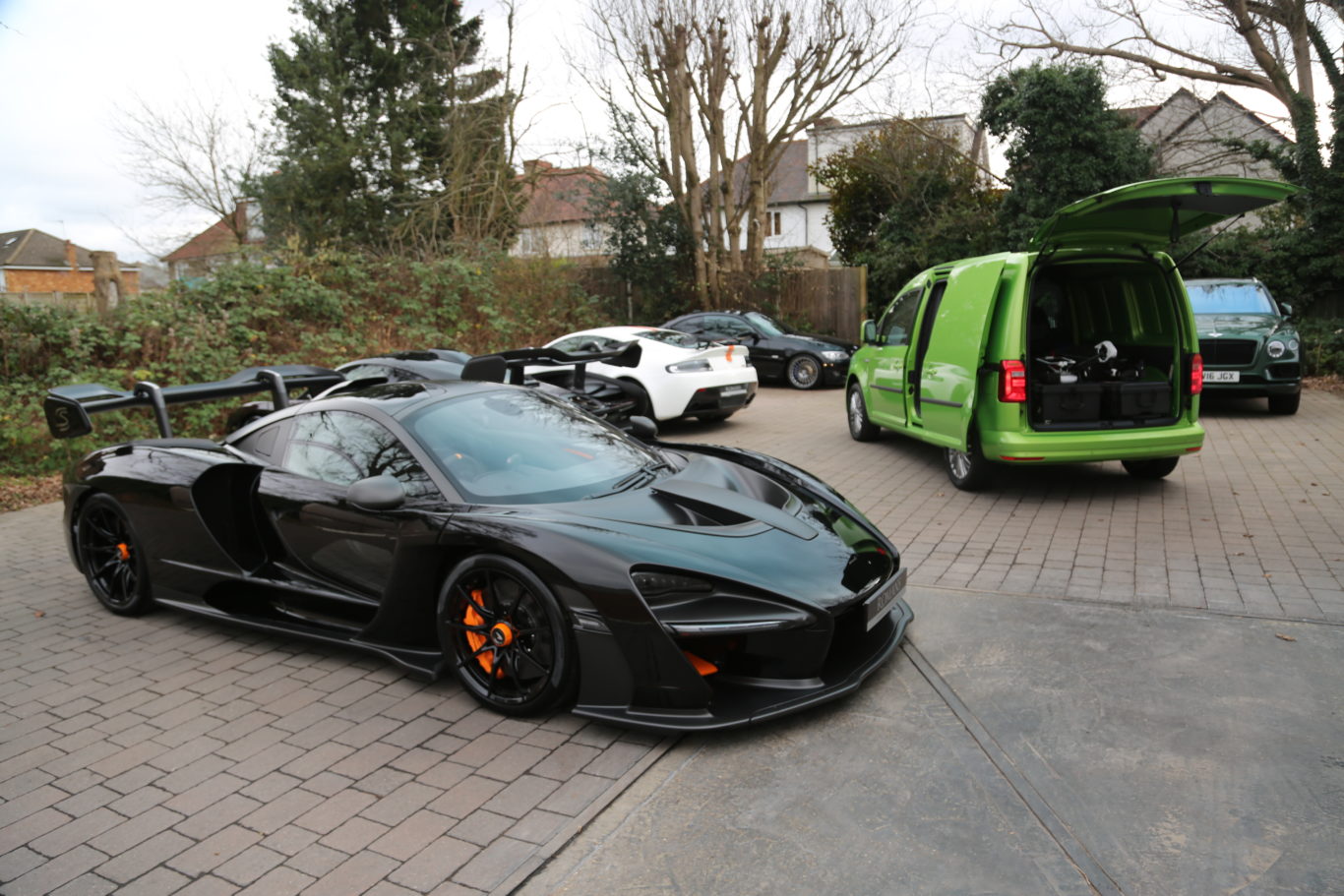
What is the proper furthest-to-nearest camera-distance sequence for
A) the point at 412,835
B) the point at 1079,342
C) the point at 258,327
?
1. the point at 258,327
2. the point at 1079,342
3. the point at 412,835

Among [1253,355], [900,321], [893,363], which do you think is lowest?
[1253,355]

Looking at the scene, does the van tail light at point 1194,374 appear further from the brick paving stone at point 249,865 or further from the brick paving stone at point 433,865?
the brick paving stone at point 249,865

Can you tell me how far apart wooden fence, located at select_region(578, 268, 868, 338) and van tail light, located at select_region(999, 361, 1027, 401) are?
14530 mm

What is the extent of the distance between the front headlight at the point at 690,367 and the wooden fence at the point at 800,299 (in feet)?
33.3

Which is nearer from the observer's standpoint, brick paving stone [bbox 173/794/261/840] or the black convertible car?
brick paving stone [bbox 173/794/261/840]

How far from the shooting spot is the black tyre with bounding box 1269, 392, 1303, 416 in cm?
1100

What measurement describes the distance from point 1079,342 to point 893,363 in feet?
5.44

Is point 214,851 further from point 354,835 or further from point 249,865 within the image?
point 354,835

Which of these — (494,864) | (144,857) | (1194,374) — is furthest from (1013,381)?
(144,857)

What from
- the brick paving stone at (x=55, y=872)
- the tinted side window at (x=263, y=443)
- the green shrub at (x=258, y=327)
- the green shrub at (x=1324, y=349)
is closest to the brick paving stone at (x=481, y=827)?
the brick paving stone at (x=55, y=872)

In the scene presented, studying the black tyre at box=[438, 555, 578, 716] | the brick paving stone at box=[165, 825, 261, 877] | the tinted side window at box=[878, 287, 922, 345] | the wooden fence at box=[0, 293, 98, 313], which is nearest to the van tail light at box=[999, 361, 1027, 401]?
the tinted side window at box=[878, 287, 922, 345]

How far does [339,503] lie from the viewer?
13.7 ft

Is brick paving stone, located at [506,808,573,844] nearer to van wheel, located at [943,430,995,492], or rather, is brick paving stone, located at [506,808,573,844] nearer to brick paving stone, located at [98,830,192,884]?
brick paving stone, located at [98,830,192,884]

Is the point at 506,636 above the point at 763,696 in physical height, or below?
above
